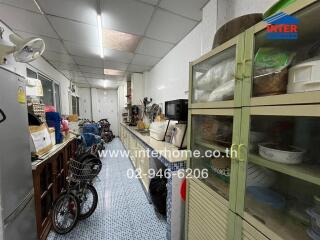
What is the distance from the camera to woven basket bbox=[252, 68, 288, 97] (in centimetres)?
68

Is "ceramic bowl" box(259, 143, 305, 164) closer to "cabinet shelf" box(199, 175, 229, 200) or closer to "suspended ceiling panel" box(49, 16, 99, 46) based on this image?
"cabinet shelf" box(199, 175, 229, 200)

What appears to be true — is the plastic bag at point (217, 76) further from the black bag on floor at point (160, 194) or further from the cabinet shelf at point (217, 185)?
the black bag on floor at point (160, 194)

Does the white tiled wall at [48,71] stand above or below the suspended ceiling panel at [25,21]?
below

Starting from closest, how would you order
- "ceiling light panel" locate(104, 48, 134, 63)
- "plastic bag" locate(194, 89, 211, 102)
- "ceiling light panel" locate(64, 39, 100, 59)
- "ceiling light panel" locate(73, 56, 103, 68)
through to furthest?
1. "plastic bag" locate(194, 89, 211, 102)
2. "ceiling light panel" locate(64, 39, 100, 59)
3. "ceiling light panel" locate(104, 48, 134, 63)
4. "ceiling light panel" locate(73, 56, 103, 68)

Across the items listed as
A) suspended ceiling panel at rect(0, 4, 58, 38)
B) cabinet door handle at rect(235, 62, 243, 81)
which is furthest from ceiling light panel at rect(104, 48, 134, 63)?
cabinet door handle at rect(235, 62, 243, 81)

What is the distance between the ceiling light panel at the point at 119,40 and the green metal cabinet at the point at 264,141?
1.87m

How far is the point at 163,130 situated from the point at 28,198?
1.62 m

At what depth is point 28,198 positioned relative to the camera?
47.8 inches

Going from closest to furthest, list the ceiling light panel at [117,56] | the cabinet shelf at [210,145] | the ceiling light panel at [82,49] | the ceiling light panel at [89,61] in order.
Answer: the cabinet shelf at [210,145], the ceiling light panel at [82,49], the ceiling light panel at [117,56], the ceiling light panel at [89,61]

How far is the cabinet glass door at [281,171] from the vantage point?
65 cm

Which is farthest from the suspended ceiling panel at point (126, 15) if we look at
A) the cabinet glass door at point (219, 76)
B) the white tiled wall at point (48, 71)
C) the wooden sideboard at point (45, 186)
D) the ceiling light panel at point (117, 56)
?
the wooden sideboard at point (45, 186)

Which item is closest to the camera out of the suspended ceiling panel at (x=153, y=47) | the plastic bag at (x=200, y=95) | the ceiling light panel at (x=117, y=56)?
the plastic bag at (x=200, y=95)

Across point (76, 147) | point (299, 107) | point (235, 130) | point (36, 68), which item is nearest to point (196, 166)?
point (235, 130)

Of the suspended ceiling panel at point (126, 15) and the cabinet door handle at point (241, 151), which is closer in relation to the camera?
the cabinet door handle at point (241, 151)
